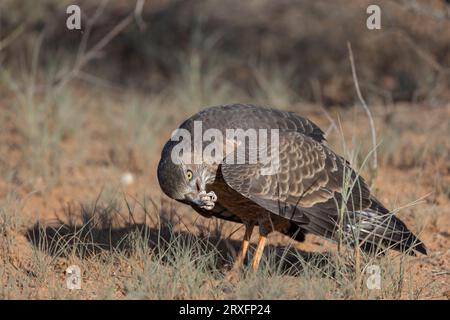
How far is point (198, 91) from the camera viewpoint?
30.2 feet

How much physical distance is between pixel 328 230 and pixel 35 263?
2.02 meters

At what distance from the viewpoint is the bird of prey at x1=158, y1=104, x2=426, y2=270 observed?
481 cm

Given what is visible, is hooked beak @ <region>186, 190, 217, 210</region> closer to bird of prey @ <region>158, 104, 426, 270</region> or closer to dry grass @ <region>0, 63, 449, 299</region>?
bird of prey @ <region>158, 104, 426, 270</region>

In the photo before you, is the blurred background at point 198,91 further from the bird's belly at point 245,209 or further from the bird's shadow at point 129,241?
the bird's belly at point 245,209

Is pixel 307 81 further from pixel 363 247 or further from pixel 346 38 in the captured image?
pixel 363 247

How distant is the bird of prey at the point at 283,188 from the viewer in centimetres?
481

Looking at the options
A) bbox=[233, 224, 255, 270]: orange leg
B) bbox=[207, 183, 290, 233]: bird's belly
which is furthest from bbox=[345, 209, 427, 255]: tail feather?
bbox=[233, 224, 255, 270]: orange leg

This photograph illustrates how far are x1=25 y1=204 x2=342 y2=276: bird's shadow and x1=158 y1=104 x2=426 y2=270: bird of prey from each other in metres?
0.28

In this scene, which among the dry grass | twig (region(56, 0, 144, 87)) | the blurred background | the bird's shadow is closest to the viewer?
the dry grass

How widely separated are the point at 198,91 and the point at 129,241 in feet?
13.6

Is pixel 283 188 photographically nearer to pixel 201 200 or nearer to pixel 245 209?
pixel 245 209

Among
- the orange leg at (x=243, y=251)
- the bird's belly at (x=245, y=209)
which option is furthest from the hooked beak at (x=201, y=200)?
the orange leg at (x=243, y=251)

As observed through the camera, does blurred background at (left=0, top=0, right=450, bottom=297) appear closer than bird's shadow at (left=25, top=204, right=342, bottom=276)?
No

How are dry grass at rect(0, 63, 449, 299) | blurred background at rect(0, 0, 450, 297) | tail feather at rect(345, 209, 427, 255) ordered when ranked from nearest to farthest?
dry grass at rect(0, 63, 449, 299) < tail feather at rect(345, 209, 427, 255) < blurred background at rect(0, 0, 450, 297)
